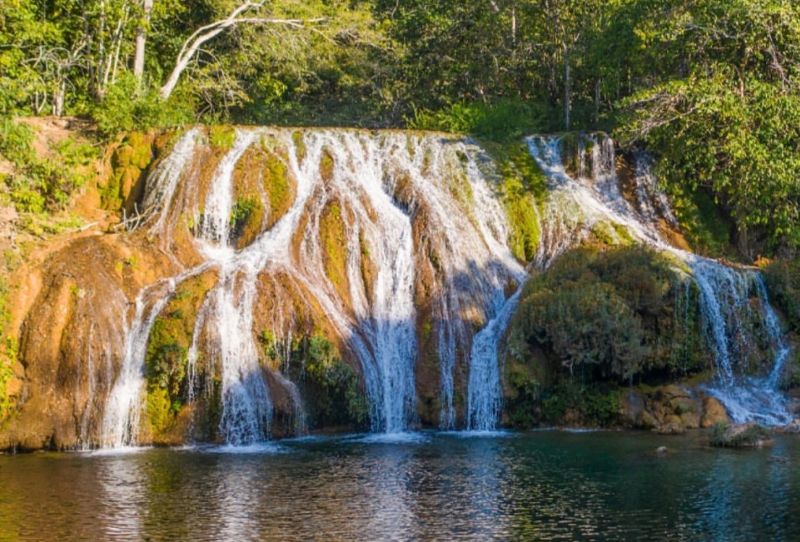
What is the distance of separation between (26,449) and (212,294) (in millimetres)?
4895

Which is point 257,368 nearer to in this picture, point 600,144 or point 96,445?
point 96,445

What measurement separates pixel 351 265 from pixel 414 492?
10.2 metres

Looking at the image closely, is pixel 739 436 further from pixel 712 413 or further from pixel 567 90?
pixel 567 90

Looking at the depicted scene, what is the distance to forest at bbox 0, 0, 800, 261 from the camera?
1061 inches

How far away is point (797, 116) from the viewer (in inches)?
1043

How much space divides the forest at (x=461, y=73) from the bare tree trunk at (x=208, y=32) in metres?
0.10

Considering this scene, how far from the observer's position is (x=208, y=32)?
1444 inches

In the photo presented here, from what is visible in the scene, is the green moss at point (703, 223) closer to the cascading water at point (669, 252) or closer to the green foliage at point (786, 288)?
the cascading water at point (669, 252)

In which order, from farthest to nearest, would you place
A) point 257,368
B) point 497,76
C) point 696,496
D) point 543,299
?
1. point 497,76
2. point 543,299
3. point 257,368
4. point 696,496

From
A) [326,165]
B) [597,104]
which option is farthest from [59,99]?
[597,104]

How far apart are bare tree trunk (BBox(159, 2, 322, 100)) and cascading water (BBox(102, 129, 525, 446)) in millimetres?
7140

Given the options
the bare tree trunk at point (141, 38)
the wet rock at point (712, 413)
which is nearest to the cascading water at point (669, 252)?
the wet rock at point (712, 413)

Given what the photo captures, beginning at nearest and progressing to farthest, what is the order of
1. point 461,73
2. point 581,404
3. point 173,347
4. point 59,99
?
point 173,347 < point 581,404 < point 59,99 < point 461,73

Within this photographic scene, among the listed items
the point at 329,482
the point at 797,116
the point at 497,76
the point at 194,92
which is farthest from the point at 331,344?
the point at 497,76
